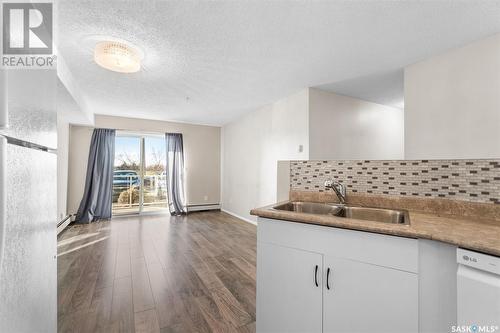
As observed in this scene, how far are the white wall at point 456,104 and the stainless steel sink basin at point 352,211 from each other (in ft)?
3.90

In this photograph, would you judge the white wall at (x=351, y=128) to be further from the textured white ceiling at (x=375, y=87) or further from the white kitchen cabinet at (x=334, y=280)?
the white kitchen cabinet at (x=334, y=280)

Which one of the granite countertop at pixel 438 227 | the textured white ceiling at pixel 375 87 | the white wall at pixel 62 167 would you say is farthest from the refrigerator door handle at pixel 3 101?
the white wall at pixel 62 167

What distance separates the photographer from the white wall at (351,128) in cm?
323

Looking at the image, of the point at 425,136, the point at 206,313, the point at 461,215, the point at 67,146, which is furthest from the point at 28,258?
the point at 67,146

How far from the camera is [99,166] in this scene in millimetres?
4609

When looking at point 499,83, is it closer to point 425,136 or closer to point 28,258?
point 425,136

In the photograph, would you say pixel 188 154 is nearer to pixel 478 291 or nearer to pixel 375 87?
pixel 375 87

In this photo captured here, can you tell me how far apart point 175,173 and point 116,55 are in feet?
12.1

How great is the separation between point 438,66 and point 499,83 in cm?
56

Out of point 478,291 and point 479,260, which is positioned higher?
point 479,260

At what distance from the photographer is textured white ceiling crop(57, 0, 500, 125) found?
1548 mm

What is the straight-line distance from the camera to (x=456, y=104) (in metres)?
2.10

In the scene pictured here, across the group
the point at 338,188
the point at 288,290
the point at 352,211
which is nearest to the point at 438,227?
the point at 352,211

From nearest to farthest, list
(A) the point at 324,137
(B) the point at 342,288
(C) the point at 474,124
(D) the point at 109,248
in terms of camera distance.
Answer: (B) the point at 342,288 < (C) the point at 474,124 < (D) the point at 109,248 < (A) the point at 324,137
